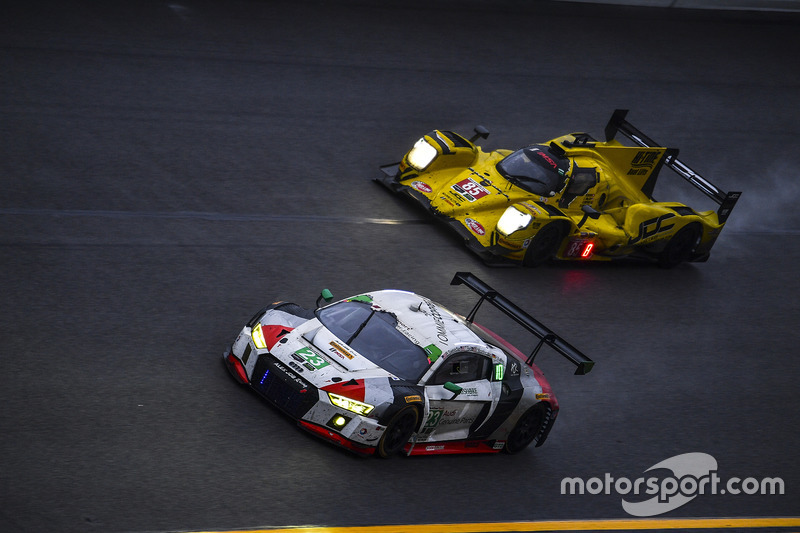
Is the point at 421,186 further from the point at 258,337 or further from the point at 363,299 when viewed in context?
the point at 258,337

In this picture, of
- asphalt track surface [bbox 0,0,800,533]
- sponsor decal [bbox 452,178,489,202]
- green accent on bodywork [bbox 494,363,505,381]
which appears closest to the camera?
asphalt track surface [bbox 0,0,800,533]

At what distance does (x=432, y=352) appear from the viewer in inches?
359

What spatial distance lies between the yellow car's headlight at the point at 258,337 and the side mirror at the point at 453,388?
1.75m

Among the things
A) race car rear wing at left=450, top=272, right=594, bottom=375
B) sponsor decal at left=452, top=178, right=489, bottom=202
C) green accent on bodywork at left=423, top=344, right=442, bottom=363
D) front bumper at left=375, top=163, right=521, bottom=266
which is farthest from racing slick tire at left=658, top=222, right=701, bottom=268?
green accent on bodywork at left=423, top=344, right=442, bottom=363

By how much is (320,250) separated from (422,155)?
249 cm

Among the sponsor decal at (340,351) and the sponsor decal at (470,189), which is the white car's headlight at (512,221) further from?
the sponsor decal at (340,351)

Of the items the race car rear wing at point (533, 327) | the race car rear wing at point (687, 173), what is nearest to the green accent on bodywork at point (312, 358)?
the race car rear wing at point (533, 327)

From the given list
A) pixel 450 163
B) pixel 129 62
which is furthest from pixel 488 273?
pixel 129 62

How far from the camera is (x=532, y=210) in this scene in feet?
42.9

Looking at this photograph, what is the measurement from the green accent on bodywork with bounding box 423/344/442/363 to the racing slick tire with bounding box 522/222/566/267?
4.35 meters

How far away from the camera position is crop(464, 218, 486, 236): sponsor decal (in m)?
13.2

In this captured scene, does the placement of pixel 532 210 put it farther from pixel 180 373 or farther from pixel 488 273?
pixel 180 373

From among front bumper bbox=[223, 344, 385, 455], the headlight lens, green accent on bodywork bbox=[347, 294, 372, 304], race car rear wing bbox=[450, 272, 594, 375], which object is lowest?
front bumper bbox=[223, 344, 385, 455]

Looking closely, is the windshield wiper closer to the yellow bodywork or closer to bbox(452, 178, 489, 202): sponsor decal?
the yellow bodywork
